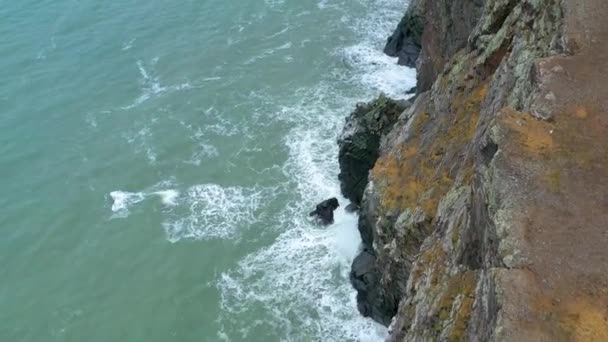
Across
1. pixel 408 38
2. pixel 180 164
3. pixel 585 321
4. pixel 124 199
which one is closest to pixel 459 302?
pixel 585 321

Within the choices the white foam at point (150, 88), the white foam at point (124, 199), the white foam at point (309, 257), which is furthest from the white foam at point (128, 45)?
the white foam at point (124, 199)

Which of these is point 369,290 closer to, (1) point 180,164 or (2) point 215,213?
(2) point 215,213

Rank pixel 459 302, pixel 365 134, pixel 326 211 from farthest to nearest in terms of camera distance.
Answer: pixel 326 211 → pixel 365 134 → pixel 459 302

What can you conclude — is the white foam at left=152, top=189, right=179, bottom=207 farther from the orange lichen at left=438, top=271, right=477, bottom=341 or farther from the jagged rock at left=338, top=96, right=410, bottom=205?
the orange lichen at left=438, top=271, right=477, bottom=341

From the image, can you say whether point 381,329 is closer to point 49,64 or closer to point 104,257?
point 104,257

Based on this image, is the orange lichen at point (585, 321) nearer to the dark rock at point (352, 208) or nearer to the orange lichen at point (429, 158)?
the orange lichen at point (429, 158)

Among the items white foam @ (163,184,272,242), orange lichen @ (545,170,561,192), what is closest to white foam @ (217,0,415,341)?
white foam @ (163,184,272,242)
